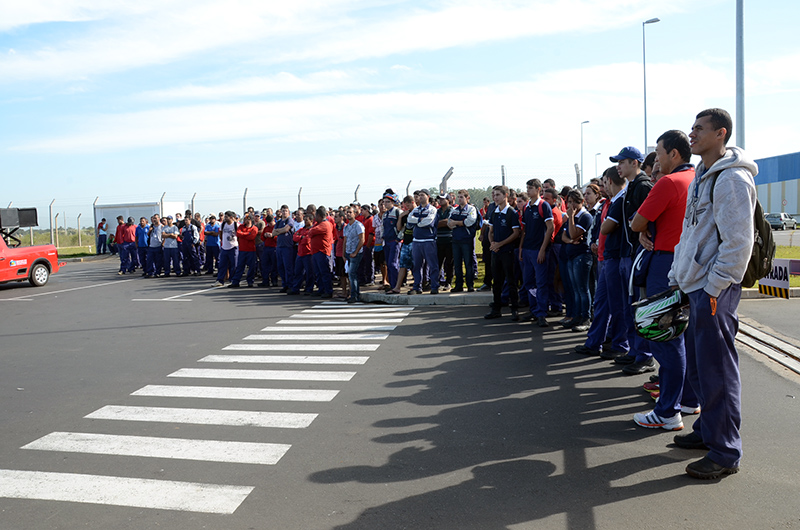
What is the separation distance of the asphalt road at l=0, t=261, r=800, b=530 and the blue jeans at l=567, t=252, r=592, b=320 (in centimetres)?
50

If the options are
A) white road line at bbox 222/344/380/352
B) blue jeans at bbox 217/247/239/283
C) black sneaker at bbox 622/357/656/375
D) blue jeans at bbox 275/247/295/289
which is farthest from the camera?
blue jeans at bbox 217/247/239/283

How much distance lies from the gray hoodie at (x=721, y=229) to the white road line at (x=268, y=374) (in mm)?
3916

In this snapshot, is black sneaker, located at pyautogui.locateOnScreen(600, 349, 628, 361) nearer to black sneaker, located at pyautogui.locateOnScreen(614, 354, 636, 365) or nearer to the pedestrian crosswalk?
black sneaker, located at pyautogui.locateOnScreen(614, 354, 636, 365)

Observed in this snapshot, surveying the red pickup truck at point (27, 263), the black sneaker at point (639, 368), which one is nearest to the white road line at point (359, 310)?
the black sneaker at point (639, 368)

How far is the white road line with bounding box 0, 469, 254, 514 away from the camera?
149 inches

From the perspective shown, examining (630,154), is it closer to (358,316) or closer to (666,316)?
(666,316)

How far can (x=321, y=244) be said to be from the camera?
45.0 feet

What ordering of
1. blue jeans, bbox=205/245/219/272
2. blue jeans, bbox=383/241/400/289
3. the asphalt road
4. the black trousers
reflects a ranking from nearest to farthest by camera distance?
the asphalt road, the black trousers, blue jeans, bbox=383/241/400/289, blue jeans, bbox=205/245/219/272

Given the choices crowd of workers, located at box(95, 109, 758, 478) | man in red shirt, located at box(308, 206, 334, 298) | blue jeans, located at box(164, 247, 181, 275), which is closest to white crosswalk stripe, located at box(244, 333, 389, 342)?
crowd of workers, located at box(95, 109, 758, 478)

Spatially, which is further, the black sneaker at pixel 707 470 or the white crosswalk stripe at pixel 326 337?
the white crosswalk stripe at pixel 326 337

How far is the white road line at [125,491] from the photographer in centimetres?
378

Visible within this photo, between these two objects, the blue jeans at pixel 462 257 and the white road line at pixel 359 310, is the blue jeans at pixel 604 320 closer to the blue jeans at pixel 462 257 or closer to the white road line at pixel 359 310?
the white road line at pixel 359 310

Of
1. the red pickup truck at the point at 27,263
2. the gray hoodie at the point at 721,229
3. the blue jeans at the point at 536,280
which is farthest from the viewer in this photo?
the red pickup truck at the point at 27,263

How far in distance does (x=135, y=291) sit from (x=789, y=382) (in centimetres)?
1518
